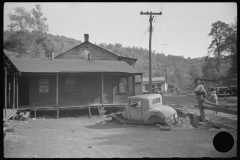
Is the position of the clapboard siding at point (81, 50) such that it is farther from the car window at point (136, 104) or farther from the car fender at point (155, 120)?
the car fender at point (155, 120)

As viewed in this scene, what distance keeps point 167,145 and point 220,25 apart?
3434 centimetres

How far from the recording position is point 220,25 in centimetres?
3466

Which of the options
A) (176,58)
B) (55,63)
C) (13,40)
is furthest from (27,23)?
(176,58)

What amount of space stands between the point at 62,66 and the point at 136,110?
349 inches

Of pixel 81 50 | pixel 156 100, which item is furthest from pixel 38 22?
pixel 156 100

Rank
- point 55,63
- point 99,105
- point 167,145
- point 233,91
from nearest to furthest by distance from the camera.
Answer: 1. point 167,145
2. point 99,105
3. point 55,63
4. point 233,91

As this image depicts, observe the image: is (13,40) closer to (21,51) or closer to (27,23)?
(21,51)

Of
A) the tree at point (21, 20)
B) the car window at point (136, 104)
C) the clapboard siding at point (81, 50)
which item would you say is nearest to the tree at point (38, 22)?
the tree at point (21, 20)

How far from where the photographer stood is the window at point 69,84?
16516mm

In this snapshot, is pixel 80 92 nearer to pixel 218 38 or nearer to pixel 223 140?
pixel 223 140

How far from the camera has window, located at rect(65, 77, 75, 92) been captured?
54.2 ft

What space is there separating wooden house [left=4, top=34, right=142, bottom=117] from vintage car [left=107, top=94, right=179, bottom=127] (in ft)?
17.4

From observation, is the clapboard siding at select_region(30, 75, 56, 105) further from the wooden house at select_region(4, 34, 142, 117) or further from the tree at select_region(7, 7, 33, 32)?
the tree at select_region(7, 7, 33, 32)

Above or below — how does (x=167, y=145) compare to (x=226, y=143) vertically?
below
